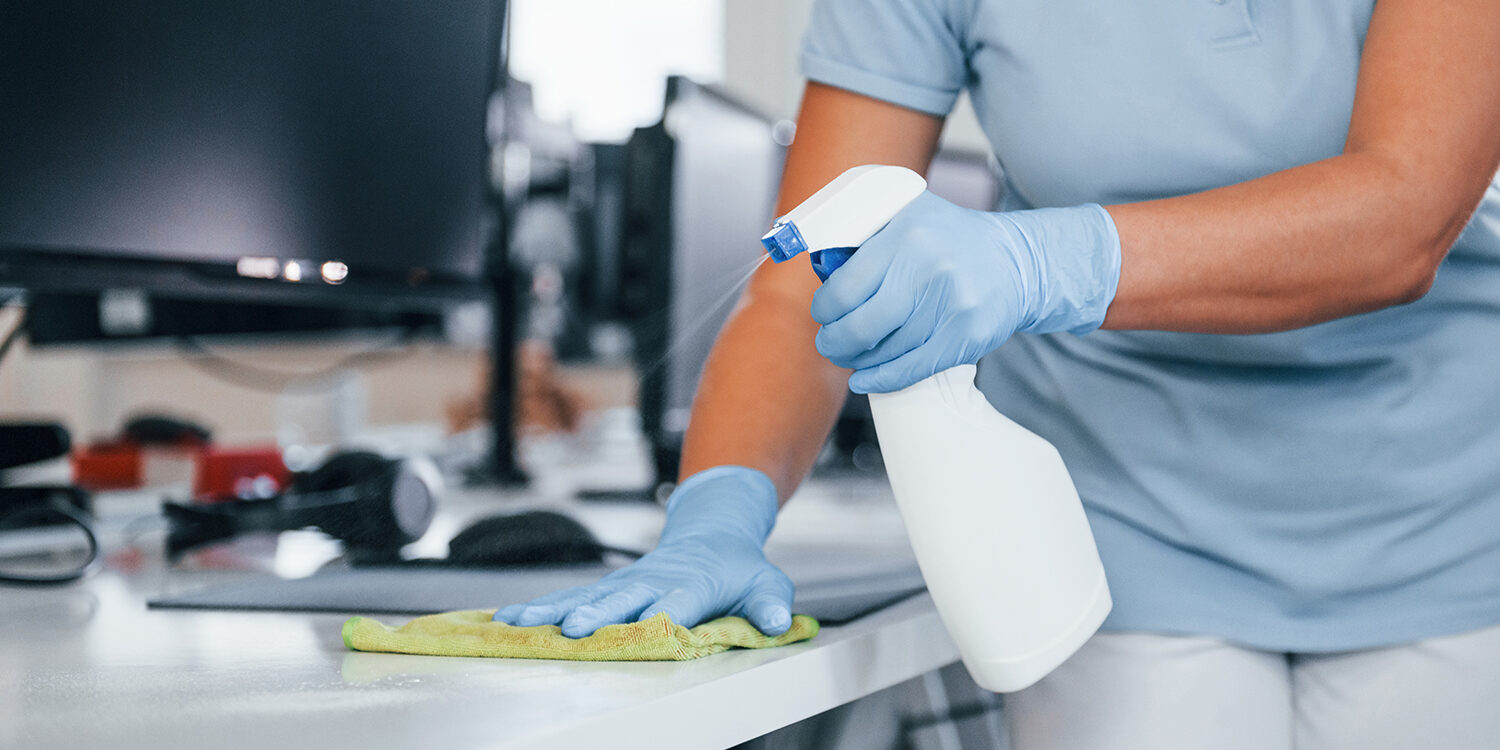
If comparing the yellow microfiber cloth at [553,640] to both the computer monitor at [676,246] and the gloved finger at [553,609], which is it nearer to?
the gloved finger at [553,609]

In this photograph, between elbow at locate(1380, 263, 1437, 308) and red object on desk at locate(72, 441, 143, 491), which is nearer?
elbow at locate(1380, 263, 1437, 308)

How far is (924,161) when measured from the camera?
955 mm

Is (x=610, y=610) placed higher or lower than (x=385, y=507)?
higher

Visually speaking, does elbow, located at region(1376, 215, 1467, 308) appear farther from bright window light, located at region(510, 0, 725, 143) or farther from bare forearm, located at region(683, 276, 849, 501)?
bright window light, located at region(510, 0, 725, 143)

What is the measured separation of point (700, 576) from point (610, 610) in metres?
0.07

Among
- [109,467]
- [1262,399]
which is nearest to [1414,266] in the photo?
[1262,399]

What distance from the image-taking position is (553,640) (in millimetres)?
595

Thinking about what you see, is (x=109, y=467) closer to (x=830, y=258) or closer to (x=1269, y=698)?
(x=830, y=258)

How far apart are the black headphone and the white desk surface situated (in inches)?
8.3

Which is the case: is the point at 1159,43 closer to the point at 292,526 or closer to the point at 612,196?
the point at 292,526

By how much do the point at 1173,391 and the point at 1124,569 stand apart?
14 cm

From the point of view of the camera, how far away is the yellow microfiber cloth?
1.93ft

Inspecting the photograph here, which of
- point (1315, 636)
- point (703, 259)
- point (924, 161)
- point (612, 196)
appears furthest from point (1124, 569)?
point (612, 196)

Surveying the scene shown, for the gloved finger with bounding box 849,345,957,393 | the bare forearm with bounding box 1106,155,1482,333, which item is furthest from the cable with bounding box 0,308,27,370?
the bare forearm with bounding box 1106,155,1482,333
